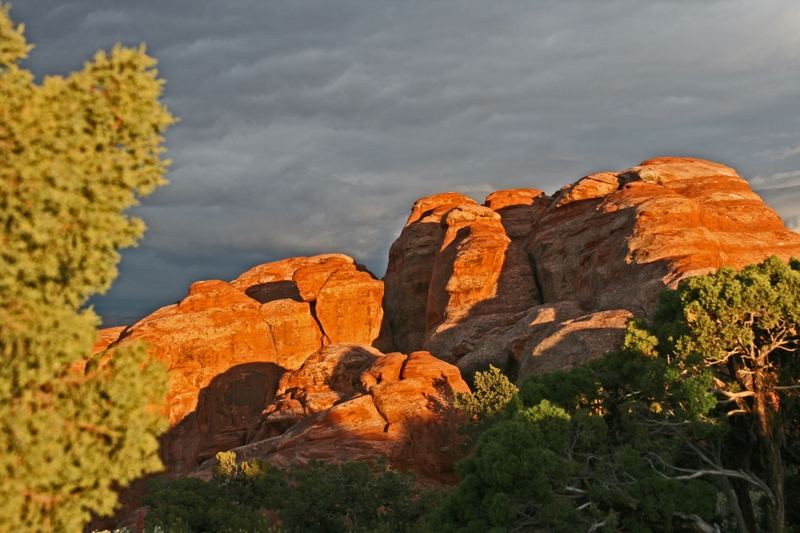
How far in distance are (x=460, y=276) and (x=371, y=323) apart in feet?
56.5

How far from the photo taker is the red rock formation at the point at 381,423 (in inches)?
1924

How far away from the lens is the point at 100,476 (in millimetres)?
11547

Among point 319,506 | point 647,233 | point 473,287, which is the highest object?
point 473,287

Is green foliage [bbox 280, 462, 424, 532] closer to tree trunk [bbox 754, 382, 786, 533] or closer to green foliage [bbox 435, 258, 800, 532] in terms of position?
green foliage [bbox 435, 258, 800, 532]

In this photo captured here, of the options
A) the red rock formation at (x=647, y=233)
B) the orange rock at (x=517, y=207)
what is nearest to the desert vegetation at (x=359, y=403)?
the red rock formation at (x=647, y=233)

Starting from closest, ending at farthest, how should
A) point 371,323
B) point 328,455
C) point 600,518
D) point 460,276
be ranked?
point 600,518
point 328,455
point 460,276
point 371,323

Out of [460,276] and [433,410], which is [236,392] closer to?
[460,276]

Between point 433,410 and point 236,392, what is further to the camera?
point 236,392

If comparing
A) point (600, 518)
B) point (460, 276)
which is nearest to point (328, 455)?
point (600, 518)

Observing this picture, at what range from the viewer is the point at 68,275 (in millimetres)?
11289

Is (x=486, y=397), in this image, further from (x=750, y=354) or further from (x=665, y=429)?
(x=750, y=354)

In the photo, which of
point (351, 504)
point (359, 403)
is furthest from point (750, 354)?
point (359, 403)

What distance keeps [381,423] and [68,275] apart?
136 ft

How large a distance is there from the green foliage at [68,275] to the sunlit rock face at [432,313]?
3677 centimetres
